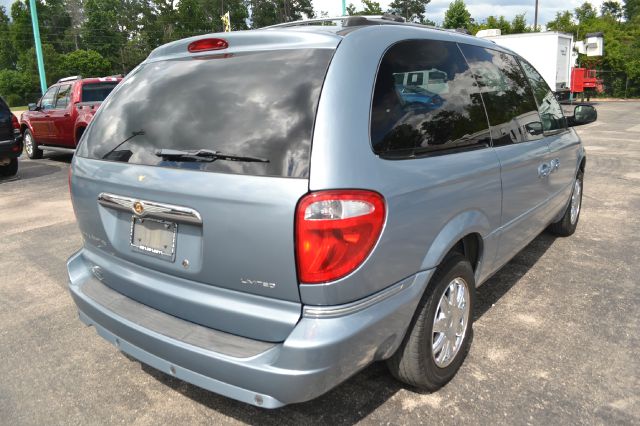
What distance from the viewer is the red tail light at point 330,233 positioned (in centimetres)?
193

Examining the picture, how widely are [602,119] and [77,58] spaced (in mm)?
61507

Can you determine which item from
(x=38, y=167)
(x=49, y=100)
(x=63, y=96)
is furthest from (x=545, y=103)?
(x=49, y=100)

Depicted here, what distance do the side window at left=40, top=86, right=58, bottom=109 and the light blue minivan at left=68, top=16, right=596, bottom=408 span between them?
34.8 feet

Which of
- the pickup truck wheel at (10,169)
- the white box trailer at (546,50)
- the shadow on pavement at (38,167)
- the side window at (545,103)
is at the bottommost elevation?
the shadow on pavement at (38,167)

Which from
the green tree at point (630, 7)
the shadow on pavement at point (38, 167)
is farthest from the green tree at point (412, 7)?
the shadow on pavement at point (38, 167)

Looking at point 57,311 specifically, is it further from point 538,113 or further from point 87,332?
point 538,113

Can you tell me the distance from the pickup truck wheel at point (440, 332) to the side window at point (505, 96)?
2.98 ft

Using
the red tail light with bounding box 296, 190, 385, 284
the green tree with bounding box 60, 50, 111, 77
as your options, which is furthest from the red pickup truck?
the green tree with bounding box 60, 50, 111, 77

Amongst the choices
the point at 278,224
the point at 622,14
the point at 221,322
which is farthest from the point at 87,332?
the point at 622,14

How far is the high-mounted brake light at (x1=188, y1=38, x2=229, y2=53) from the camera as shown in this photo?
2.48m

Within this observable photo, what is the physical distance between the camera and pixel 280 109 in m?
2.09

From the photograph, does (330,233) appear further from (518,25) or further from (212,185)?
(518,25)

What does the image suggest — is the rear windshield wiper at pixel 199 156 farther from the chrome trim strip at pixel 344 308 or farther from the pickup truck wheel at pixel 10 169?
the pickup truck wheel at pixel 10 169

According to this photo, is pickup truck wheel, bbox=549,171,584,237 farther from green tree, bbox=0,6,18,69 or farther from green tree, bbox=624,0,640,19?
→ green tree, bbox=624,0,640,19
